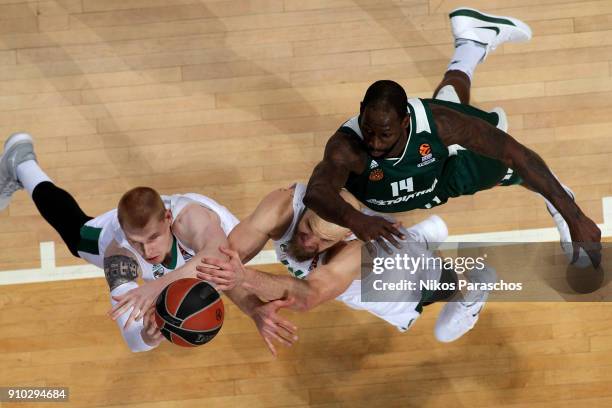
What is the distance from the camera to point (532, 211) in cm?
608

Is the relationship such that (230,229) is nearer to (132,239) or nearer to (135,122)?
(132,239)

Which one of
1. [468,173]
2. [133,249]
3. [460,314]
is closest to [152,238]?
[133,249]

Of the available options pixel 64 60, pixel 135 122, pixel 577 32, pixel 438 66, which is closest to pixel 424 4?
pixel 438 66

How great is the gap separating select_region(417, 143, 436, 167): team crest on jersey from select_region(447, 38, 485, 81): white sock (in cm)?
133

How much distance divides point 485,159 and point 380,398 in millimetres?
2048

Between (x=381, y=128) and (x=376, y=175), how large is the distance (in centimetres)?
57

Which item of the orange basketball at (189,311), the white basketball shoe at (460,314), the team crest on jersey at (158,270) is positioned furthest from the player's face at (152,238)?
the white basketball shoe at (460,314)

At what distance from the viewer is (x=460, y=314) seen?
555cm

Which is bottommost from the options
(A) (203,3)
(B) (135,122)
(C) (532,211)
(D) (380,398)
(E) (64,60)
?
(D) (380,398)

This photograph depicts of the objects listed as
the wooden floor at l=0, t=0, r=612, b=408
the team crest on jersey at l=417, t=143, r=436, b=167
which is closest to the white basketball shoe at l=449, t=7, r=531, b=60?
the wooden floor at l=0, t=0, r=612, b=408

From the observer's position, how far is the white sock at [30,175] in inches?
223

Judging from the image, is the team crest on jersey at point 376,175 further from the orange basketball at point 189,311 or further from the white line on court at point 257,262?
the white line on court at point 257,262

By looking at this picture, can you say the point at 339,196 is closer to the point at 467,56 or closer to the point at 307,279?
the point at 307,279

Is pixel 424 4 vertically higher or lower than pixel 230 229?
higher
